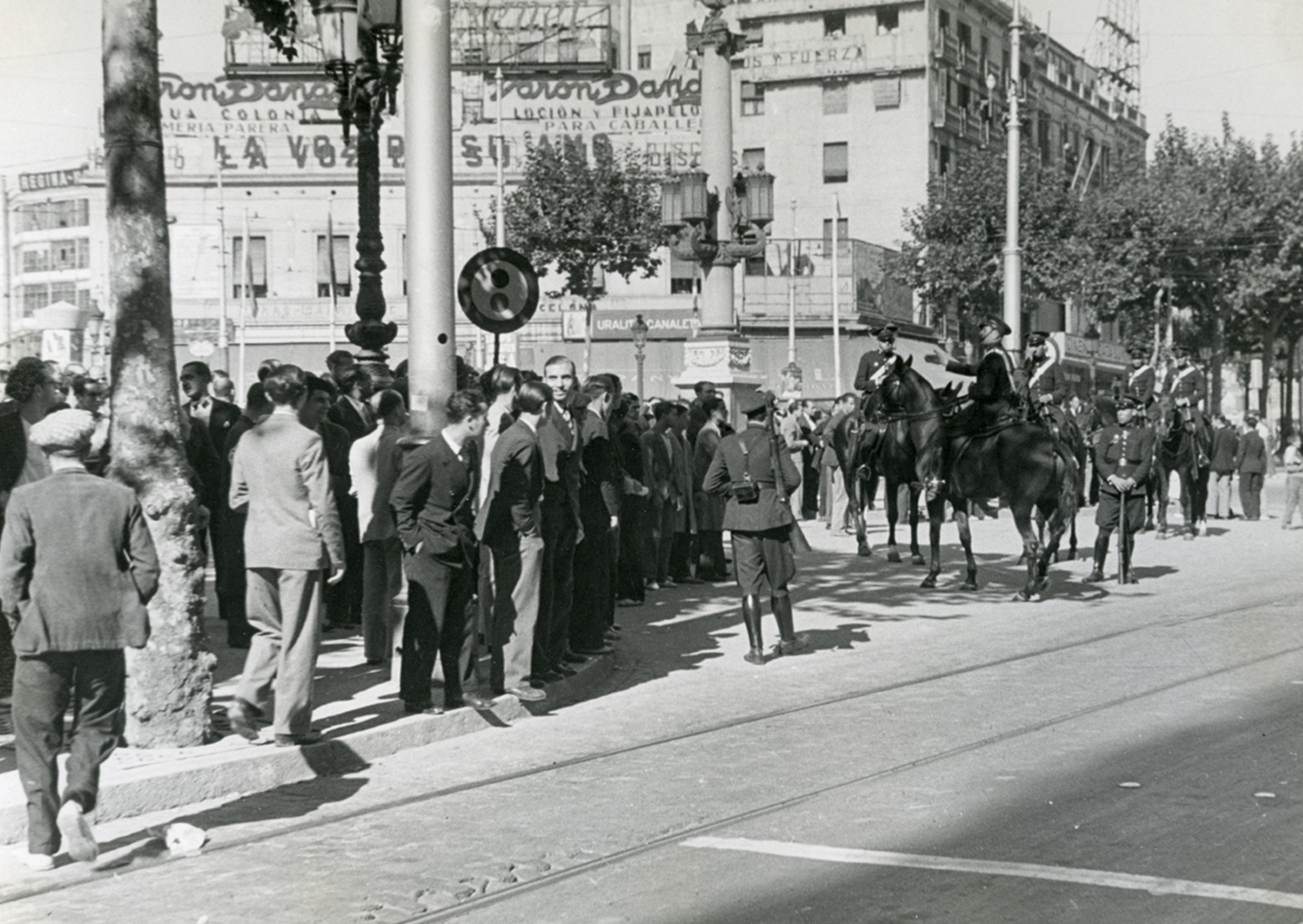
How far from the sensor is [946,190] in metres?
56.3

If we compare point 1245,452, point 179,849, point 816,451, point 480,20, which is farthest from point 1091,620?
point 480,20

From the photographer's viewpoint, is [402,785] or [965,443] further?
[965,443]

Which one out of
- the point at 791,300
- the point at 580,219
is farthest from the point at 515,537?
the point at 791,300

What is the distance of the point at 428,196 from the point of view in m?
10.8

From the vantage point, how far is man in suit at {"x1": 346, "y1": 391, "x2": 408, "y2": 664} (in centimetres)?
1109

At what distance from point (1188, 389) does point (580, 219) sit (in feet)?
94.7

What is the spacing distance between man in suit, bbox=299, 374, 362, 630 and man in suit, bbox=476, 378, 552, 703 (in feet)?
4.33

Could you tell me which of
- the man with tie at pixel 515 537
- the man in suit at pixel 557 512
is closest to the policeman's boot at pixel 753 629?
the man in suit at pixel 557 512

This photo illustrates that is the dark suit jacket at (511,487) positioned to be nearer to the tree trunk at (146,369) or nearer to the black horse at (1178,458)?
the tree trunk at (146,369)

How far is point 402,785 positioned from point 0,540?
2.39m

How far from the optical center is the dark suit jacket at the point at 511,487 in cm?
1007

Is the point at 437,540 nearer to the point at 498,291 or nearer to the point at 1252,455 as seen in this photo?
the point at 498,291

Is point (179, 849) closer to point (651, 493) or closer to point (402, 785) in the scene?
point (402, 785)

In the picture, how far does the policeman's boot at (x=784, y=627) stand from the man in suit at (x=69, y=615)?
646 cm
